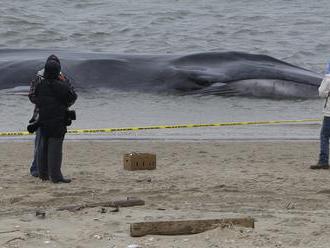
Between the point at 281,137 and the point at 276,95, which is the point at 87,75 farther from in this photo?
the point at 281,137

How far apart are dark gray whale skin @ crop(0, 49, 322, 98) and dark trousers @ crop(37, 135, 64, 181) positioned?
12.5 meters

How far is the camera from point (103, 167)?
449 inches

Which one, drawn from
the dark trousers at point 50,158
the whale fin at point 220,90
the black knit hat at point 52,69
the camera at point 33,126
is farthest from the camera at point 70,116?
the whale fin at point 220,90

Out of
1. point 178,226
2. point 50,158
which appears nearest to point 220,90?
point 50,158

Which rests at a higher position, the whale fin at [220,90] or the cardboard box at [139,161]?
the whale fin at [220,90]

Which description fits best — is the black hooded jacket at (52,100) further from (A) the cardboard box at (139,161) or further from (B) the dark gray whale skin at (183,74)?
(B) the dark gray whale skin at (183,74)

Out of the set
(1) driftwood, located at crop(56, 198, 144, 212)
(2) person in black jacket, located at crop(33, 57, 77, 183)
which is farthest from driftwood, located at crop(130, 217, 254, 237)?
(2) person in black jacket, located at crop(33, 57, 77, 183)

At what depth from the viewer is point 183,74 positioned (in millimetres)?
23312

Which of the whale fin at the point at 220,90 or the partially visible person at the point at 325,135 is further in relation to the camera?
the whale fin at the point at 220,90

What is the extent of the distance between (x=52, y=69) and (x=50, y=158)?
3.41 feet

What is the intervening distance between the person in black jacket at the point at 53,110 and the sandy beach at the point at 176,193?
0.72 feet

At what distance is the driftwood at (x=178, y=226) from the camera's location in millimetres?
6590

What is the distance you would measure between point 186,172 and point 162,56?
14871mm

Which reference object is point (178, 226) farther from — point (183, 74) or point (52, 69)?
point (183, 74)
